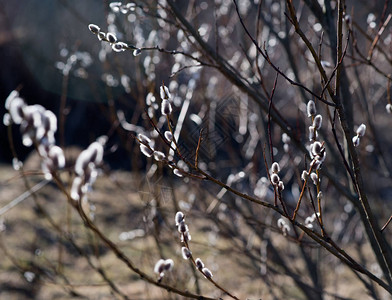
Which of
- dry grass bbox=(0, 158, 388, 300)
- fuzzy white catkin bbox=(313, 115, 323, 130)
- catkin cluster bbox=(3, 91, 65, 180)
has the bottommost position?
fuzzy white catkin bbox=(313, 115, 323, 130)

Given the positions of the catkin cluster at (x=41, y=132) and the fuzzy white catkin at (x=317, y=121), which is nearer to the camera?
the catkin cluster at (x=41, y=132)

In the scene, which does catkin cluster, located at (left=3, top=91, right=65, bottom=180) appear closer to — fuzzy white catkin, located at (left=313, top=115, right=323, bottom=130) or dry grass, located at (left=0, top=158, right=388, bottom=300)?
fuzzy white catkin, located at (left=313, top=115, right=323, bottom=130)

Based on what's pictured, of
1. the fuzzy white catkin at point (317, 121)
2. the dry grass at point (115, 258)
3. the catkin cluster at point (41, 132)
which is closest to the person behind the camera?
the catkin cluster at point (41, 132)

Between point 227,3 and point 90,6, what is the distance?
25.0ft

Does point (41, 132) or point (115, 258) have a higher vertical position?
point (115, 258)

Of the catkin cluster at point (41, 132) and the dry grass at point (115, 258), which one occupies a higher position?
the dry grass at point (115, 258)

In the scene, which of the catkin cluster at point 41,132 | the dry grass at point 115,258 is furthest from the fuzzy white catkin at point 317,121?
the dry grass at point 115,258

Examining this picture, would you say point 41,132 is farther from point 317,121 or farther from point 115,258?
point 115,258

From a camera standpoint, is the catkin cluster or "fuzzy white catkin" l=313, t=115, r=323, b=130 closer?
the catkin cluster

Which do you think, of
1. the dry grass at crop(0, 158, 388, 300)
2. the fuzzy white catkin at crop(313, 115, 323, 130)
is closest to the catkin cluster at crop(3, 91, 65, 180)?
the fuzzy white catkin at crop(313, 115, 323, 130)

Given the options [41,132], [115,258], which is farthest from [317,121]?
[115,258]

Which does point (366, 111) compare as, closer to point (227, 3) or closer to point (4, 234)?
point (227, 3)

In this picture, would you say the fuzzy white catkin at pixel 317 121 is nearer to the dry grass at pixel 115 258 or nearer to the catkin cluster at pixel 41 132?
the catkin cluster at pixel 41 132

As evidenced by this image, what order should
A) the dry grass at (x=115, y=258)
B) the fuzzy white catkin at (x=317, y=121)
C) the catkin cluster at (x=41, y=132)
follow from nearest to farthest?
the catkin cluster at (x=41, y=132) → the fuzzy white catkin at (x=317, y=121) → the dry grass at (x=115, y=258)
